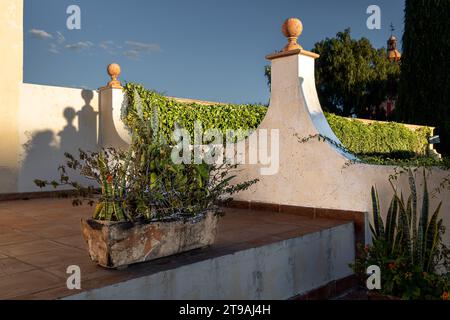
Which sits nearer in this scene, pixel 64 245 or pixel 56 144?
pixel 64 245

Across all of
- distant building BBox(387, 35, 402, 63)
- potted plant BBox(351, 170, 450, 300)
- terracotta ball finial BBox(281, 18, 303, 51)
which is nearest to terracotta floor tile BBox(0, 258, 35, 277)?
potted plant BBox(351, 170, 450, 300)

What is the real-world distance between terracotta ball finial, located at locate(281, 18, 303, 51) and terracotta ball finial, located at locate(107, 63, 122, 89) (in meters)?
3.59

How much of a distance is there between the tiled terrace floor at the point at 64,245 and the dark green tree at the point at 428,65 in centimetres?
1455

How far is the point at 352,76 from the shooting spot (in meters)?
23.6

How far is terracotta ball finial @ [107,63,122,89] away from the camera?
22.1ft

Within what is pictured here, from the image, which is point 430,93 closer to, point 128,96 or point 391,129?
point 391,129

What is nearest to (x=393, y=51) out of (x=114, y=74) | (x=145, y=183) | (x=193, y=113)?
(x=193, y=113)

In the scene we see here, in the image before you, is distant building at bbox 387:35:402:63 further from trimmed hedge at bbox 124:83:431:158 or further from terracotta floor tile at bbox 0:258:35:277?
terracotta floor tile at bbox 0:258:35:277

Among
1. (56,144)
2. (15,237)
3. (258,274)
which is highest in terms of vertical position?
(56,144)

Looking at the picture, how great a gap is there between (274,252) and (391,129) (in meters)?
10.1

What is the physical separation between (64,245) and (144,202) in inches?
41.6

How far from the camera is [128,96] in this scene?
261 inches

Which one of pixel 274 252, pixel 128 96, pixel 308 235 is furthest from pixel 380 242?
pixel 128 96

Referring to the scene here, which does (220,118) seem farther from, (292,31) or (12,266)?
(12,266)
